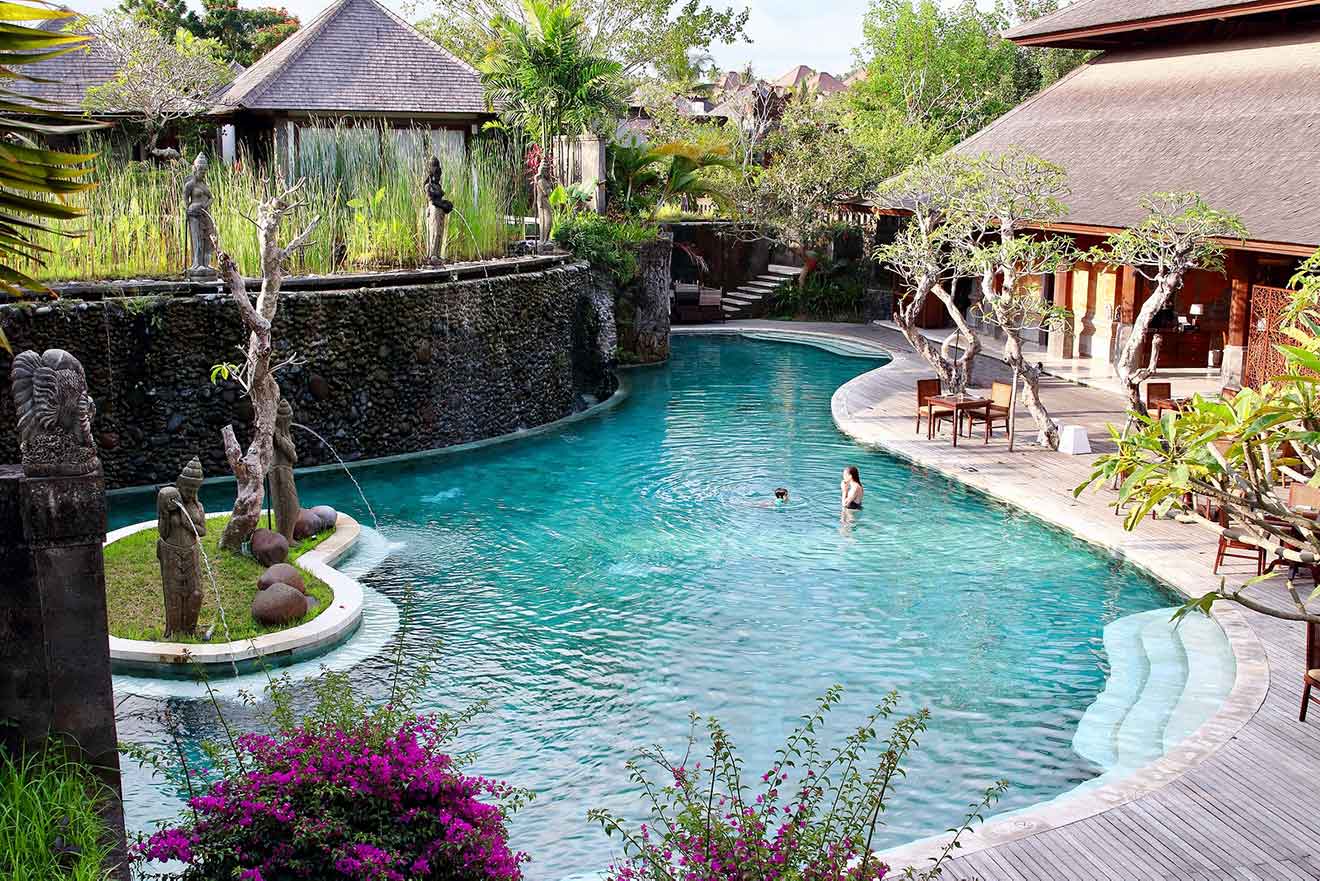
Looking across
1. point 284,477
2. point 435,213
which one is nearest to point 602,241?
point 435,213

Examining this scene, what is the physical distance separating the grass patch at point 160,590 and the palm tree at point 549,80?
38.9 ft

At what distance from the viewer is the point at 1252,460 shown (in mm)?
5500

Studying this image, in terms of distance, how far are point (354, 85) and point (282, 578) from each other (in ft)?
58.0

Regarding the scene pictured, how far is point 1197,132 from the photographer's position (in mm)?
20859

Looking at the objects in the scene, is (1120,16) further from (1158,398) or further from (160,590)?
(160,590)

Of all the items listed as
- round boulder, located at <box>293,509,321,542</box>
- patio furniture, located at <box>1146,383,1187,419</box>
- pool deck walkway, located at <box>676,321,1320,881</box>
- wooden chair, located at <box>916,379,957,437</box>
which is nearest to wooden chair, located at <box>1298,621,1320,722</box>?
pool deck walkway, located at <box>676,321,1320,881</box>

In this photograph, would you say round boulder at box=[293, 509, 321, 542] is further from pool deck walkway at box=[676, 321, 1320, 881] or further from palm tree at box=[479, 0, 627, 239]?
palm tree at box=[479, 0, 627, 239]

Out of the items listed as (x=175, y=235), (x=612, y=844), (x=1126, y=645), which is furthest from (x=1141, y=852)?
(x=175, y=235)

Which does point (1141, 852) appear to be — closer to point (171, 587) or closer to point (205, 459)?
point (171, 587)

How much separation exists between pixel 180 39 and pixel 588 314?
1685cm

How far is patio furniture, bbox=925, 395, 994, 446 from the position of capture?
17312 mm

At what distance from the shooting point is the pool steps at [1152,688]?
8.80 meters

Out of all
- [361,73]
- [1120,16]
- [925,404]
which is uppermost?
[1120,16]

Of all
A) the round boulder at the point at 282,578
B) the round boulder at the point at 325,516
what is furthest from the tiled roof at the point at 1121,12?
the round boulder at the point at 282,578
